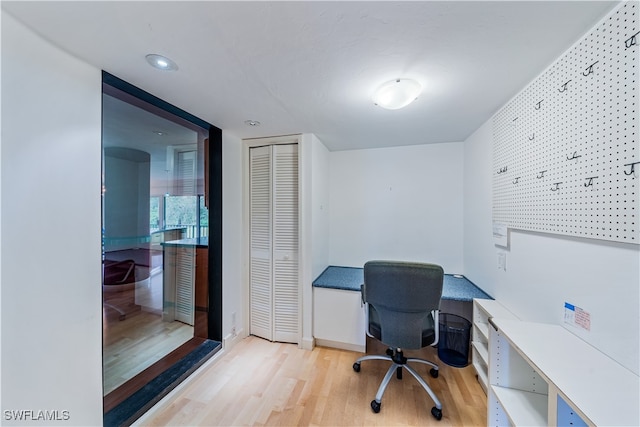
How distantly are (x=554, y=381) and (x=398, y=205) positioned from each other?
2149 mm

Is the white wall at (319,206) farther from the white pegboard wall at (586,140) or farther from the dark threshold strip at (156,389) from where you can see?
the white pegboard wall at (586,140)

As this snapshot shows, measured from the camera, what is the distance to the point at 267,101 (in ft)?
5.51

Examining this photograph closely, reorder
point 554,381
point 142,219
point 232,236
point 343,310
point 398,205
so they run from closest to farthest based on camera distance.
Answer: point 554,381 < point 142,219 < point 343,310 < point 232,236 < point 398,205

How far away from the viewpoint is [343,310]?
2328mm

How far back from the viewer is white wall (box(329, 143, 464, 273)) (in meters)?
2.70

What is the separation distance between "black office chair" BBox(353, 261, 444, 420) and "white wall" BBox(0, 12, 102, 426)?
5.71ft

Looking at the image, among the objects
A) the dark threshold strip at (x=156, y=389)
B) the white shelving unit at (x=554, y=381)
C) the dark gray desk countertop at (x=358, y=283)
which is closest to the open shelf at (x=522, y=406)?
the white shelving unit at (x=554, y=381)

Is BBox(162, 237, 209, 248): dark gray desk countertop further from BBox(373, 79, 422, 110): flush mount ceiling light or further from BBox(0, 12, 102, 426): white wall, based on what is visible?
BBox(373, 79, 422, 110): flush mount ceiling light

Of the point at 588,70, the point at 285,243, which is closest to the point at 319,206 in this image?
the point at 285,243

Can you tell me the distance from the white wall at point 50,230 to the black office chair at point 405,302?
1.74 metres

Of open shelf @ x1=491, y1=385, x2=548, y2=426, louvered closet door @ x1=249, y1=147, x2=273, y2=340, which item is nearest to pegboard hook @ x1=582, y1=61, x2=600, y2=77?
open shelf @ x1=491, y1=385, x2=548, y2=426

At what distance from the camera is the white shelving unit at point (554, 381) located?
2.43ft

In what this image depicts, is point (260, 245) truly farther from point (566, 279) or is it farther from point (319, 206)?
point (566, 279)

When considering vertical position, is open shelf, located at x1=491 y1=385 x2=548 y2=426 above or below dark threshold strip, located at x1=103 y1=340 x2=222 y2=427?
above
